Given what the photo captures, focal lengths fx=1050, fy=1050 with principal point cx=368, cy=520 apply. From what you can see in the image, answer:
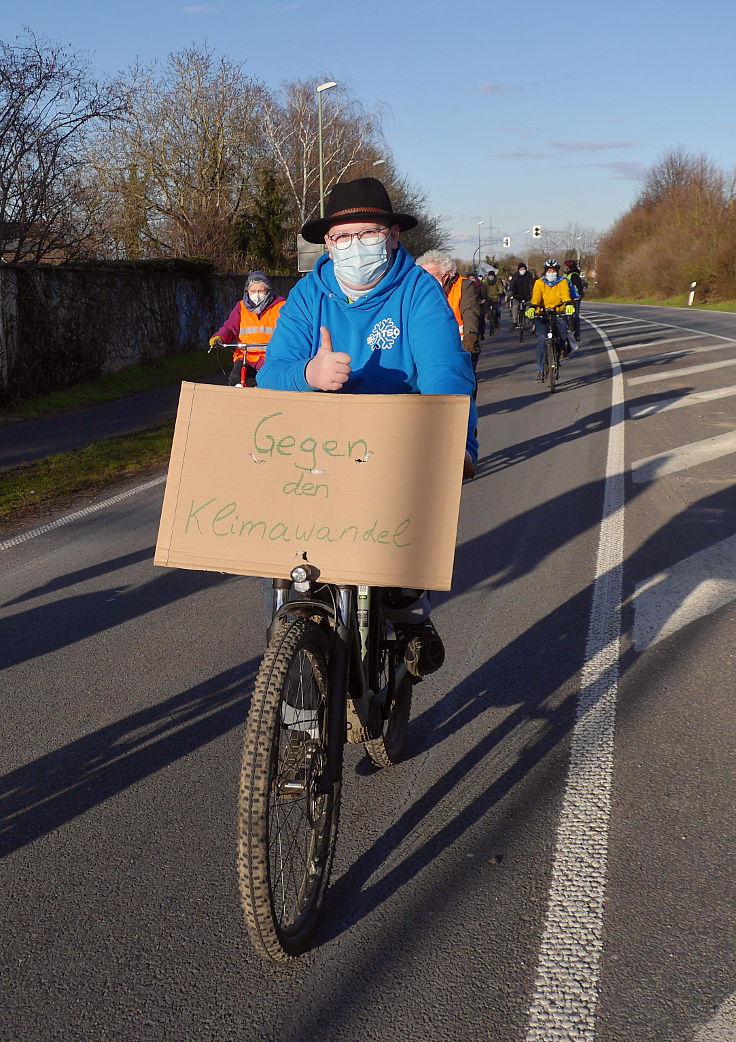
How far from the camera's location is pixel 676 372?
19000mm

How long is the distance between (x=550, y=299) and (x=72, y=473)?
8.86m

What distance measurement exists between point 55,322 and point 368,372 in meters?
16.4

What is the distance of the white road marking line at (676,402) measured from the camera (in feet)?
45.6

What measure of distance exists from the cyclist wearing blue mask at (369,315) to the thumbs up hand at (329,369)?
0.75 feet

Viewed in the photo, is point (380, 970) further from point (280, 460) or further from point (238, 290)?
point (238, 290)

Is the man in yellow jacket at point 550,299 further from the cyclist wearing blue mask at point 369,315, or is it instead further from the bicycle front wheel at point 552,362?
the cyclist wearing blue mask at point 369,315

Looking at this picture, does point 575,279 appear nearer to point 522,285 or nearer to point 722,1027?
point 522,285

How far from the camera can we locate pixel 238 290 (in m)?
32.1

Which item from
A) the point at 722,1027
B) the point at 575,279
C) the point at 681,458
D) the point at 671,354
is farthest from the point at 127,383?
the point at 722,1027

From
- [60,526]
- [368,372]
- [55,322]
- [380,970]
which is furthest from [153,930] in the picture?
[55,322]

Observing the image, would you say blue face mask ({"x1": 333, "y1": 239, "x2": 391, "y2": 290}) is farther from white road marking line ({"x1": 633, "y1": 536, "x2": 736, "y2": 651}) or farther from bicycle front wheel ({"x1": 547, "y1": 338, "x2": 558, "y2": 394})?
bicycle front wheel ({"x1": 547, "y1": 338, "x2": 558, "y2": 394})

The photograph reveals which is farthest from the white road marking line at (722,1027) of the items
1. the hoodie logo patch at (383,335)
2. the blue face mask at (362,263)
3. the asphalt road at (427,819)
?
the blue face mask at (362,263)

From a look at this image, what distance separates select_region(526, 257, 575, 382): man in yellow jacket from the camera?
16.5m

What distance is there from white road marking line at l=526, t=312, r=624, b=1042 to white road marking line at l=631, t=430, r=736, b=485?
4.32 metres
